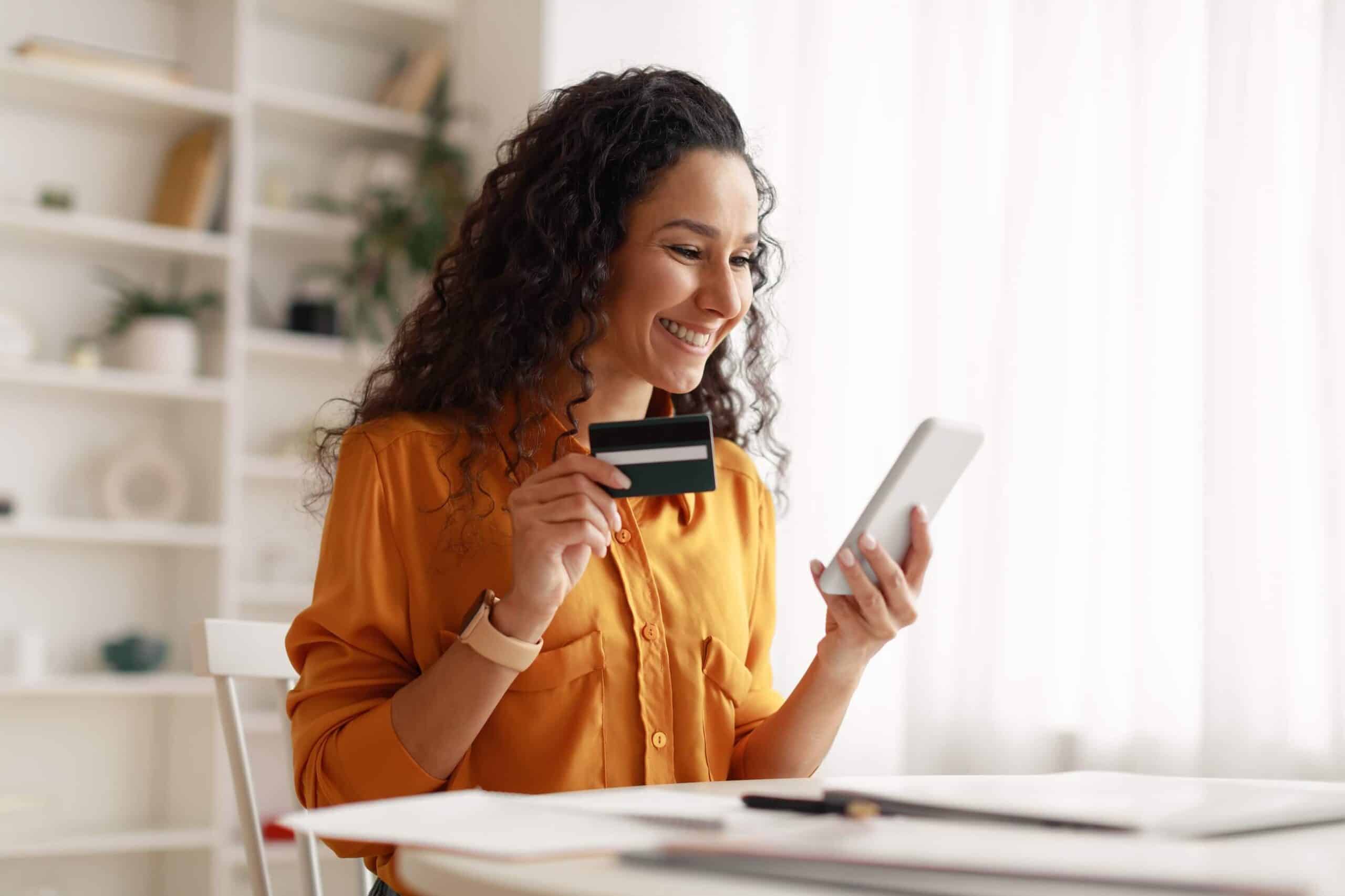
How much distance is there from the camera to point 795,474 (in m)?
2.60

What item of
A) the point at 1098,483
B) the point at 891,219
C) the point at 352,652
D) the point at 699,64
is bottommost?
the point at 352,652

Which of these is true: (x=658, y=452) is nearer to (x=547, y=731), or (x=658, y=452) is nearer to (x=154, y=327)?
(x=547, y=731)

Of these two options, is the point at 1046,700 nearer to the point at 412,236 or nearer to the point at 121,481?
the point at 412,236

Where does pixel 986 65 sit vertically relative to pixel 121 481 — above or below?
above

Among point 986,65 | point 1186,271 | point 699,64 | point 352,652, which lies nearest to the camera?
point 352,652

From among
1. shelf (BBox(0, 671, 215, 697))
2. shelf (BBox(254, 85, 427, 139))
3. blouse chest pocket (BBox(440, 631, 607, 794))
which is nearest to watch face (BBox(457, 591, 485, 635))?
blouse chest pocket (BBox(440, 631, 607, 794))

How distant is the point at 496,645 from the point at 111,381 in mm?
2272

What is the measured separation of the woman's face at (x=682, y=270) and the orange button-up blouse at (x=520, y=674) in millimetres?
148

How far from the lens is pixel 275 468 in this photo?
326cm

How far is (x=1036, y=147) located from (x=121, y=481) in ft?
7.57

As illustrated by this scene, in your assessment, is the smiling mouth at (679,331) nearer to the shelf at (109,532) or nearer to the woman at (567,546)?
the woman at (567,546)

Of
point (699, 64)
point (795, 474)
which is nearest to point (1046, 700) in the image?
point (795, 474)

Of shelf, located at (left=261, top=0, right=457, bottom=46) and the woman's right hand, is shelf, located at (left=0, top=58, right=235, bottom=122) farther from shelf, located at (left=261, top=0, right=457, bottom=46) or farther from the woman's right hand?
the woman's right hand

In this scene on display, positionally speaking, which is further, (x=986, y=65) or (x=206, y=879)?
(x=206, y=879)
